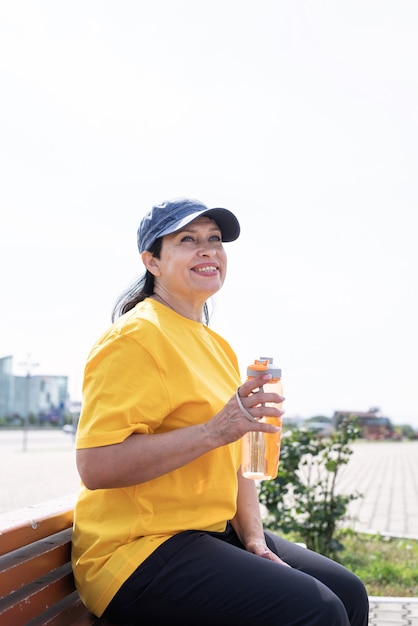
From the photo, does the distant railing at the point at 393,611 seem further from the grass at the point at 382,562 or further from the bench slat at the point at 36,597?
the bench slat at the point at 36,597

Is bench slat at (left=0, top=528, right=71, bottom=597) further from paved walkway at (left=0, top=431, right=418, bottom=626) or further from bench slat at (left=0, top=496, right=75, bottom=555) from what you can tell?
paved walkway at (left=0, top=431, right=418, bottom=626)

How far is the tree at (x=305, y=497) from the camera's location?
627 cm

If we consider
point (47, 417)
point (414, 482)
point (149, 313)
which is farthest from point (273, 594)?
point (47, 417)

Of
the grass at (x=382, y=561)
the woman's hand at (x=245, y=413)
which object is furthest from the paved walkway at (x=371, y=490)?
the woman's hand at (x=245, y=413)

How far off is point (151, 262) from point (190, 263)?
0.49 feet

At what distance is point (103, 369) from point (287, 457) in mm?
4332

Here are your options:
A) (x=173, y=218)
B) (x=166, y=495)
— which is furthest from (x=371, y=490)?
(x=166, y=495)

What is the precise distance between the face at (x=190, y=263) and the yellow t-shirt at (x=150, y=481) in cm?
20

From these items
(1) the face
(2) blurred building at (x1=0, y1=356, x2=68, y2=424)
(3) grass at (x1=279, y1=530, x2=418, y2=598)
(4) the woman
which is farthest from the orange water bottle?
(2) blurred building at (x1=0, y1=356, x2=68, y2=424)

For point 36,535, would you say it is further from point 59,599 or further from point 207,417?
point 207,417

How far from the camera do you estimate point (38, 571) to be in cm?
222

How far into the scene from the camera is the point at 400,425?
42.8m

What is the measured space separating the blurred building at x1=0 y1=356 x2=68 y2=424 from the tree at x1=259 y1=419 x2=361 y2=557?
56988 millimetres

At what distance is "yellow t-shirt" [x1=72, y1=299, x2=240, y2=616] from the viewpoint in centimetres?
218
